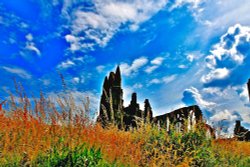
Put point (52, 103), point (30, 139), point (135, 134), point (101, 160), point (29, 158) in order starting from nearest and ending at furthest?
point (29, 158), point (101, 160), point (30, 139), point (52, 103), point (135, 134)

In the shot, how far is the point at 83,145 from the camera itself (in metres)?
5.89

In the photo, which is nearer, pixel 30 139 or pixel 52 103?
pixel 30 139

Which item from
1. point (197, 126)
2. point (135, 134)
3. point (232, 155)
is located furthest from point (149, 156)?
point (232, 155)

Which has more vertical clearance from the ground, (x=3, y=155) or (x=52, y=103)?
(x=52, y=103)

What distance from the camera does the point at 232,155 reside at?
31.0 feet

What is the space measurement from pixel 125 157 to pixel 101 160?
0.92m

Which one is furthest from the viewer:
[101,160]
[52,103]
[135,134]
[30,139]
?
[135,134]

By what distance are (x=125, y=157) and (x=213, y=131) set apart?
416 cm

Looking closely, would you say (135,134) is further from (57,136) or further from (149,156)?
(57,136)

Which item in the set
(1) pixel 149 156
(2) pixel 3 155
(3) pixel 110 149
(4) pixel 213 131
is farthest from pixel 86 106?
(4) pixel 213 131

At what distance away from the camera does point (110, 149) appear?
6652 millimetres

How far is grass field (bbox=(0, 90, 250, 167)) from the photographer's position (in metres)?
5.58

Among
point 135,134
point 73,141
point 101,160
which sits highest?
point 135,134

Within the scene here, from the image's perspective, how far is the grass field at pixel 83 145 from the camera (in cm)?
558
